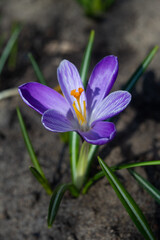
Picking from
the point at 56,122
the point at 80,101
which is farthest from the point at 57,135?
the point at 56,122

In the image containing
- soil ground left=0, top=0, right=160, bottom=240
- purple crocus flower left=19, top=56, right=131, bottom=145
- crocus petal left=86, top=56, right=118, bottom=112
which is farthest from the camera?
soil ground left=0, top=0, right=160, bottom=240

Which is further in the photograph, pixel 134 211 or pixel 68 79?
pixel 68 79

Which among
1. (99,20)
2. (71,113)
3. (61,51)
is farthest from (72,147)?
(99,20)

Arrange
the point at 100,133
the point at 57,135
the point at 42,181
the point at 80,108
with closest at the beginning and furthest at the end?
the point at 100,133 → the point at 80,108 → the point at 42,181 → the point at 57,135

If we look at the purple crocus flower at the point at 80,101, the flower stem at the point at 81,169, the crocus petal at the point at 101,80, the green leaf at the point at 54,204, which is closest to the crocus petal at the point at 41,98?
the purple crocus flower at the point at 80,101

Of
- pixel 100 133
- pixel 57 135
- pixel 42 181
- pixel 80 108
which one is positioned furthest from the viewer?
pixel 57 135

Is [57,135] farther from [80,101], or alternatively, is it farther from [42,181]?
[80,101]

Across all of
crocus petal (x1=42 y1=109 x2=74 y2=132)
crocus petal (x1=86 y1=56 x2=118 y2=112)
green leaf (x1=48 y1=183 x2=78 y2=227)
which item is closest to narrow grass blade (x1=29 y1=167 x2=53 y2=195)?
green leaf (x1=48 y1=183 x2=78 y2=227)

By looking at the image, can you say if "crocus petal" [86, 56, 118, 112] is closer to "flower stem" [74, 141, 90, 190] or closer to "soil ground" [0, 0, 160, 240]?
"flower stem" [74, 141, 90, 190]

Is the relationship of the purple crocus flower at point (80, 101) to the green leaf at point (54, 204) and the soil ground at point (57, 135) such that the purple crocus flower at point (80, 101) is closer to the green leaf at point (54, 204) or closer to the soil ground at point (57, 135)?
the green leaf at point (54, 204)
